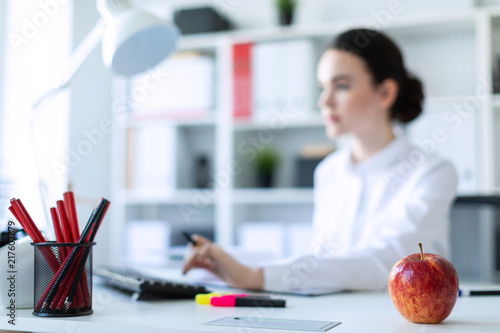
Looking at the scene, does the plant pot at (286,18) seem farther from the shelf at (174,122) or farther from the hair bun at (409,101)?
the hair bun at (409,101)

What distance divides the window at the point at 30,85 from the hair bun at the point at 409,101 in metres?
1.48

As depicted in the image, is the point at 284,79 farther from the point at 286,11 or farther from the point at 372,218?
the point at 372,218

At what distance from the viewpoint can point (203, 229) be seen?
3127mm

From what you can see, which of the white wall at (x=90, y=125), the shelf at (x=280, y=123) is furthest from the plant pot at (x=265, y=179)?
the white wall at (x=90, y=125)

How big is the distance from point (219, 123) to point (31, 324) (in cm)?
225

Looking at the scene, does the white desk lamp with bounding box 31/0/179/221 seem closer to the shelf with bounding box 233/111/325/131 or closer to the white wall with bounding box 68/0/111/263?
the shelf with bounding box 233/111/325/131

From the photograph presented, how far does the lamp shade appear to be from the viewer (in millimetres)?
1186

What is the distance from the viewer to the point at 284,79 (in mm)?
2908

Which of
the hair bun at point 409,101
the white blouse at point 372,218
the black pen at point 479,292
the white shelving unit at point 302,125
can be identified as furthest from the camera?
the white shelving unit at point 302,125

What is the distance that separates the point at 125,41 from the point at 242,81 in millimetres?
1814

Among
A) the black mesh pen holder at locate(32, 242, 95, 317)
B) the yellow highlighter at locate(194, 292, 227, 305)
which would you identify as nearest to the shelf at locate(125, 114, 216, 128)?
the yellow highlighter at locate(194, 292, 227, 305)

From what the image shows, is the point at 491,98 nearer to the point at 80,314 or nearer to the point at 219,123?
the point at 219,123

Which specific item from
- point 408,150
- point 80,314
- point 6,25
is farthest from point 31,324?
point 6,25

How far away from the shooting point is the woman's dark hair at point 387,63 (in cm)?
181
